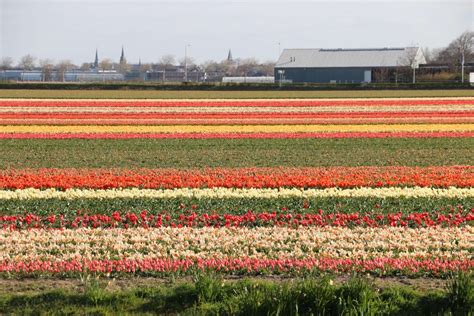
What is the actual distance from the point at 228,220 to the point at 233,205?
1.54 meters

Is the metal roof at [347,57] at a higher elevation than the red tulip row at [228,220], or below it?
higher

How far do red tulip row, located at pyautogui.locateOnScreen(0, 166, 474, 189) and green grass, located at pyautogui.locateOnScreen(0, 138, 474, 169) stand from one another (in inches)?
64.2

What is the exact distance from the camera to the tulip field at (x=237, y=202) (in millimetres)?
10148

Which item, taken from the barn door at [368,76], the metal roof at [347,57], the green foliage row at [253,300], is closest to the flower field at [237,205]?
the green foliage row at [253,300]

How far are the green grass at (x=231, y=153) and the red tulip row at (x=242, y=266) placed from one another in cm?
1083

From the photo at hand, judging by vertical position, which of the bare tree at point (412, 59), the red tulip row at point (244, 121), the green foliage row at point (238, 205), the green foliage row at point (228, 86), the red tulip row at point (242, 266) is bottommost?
the red tulip row at point (242, 266)

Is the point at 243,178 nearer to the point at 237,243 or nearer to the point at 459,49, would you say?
the point at 237,243

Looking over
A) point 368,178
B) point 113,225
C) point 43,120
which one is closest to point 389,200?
point 368,178

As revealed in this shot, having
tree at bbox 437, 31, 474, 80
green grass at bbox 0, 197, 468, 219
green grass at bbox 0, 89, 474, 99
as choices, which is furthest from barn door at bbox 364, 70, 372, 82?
green grass at bbox 0, 197, 468, 219

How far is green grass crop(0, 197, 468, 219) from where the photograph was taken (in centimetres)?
1391

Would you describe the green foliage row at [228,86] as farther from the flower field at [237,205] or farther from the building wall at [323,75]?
the flower field at [237,205]

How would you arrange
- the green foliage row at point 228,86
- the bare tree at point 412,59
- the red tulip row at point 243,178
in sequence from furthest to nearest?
the bare tree at point 412,59 → the green foliage row at point 228,86 → the red tulip row at point 243,178

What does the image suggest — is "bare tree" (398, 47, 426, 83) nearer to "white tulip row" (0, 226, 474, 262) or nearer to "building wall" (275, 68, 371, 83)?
"building wall" (275, 68, 371, 83)

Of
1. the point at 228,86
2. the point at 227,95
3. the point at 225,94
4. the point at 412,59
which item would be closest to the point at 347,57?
the point at 412,59
